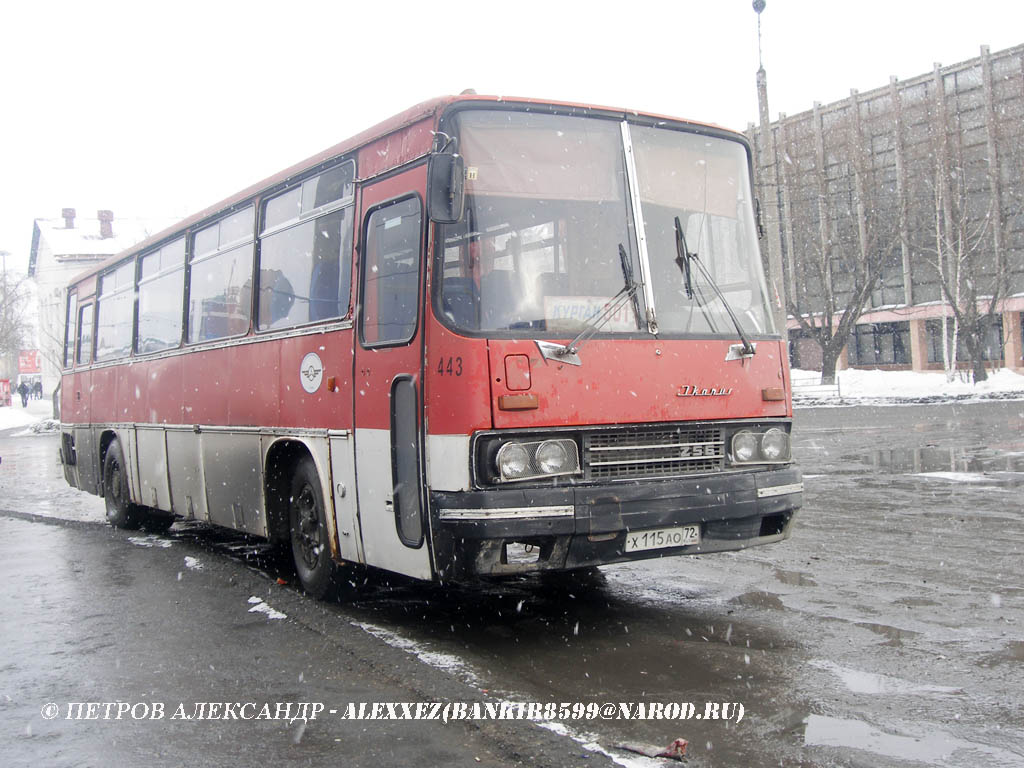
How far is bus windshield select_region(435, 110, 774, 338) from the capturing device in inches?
233

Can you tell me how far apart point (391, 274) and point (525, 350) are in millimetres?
1175

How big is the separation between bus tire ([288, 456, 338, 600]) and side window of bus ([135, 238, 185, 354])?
3302mm

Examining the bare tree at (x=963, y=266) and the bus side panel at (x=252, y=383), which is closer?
the bus side panel at (x=252, y=383)

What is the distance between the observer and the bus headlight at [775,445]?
657 cm

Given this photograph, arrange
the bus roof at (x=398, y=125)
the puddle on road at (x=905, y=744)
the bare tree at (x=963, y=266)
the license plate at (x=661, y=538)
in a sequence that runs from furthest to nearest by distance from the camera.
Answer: the bare tree at (x=963, y=266)
the bus roof at (x=398, y=125)
the license plate at (x=661, y=538)
the puddle on road at (x=905, y=744)

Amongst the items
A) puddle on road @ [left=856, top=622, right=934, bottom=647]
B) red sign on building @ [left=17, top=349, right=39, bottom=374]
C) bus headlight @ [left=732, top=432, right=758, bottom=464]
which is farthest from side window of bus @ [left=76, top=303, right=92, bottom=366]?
red sign on building @ [left=17, top=349, right=39, bottom=374]

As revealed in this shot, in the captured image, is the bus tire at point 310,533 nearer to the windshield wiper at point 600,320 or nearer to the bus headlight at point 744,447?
the windshield wiper at point 600,320

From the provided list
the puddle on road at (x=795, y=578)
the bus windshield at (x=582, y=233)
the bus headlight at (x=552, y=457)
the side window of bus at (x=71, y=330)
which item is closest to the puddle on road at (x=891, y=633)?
the puddle on road at (x=795, y=578)

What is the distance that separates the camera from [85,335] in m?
13.9

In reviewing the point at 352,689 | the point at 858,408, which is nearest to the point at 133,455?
the point at 352,689

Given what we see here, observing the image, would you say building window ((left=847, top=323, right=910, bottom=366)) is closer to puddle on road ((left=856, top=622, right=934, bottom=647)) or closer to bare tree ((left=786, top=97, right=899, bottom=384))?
bare tree ((left=786, top=97, right=899, bottom=384))

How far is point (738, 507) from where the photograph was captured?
6.29 meters

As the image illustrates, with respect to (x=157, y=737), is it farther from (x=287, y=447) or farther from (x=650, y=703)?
(x=287, y=447)

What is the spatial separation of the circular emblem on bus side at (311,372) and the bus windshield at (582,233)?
1.70m
